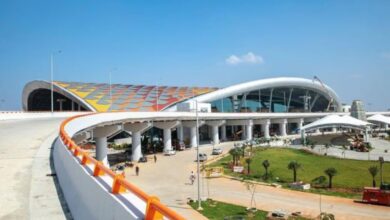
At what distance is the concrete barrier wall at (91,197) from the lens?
5975 mm

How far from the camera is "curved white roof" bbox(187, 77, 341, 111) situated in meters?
104

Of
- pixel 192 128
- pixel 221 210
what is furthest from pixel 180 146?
pixel 221 210

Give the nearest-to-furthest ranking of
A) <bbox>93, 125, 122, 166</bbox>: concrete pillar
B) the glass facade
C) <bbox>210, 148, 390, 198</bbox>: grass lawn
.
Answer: <bbox>210, 148, 390, 198</bbox>: grass lawn → <bbox>93, 125, 122, 166</bbox>: concrete pillar → the glass facade

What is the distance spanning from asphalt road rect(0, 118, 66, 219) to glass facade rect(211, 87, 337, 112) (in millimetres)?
87473

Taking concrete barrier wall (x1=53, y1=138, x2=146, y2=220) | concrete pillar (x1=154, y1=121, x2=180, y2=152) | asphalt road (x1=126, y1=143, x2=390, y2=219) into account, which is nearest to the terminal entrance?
concrete pillar (x1=154, y1=121, x2=180, y2=152)

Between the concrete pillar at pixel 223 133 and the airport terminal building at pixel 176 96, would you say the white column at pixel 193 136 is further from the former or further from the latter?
the concrete pillar at pixel 223 133

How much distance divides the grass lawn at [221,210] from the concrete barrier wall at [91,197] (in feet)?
57.1

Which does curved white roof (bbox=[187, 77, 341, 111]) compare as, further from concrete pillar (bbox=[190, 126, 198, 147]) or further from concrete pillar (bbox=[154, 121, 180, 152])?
concrete pillar (bbox=[154, 121, 180, 152])

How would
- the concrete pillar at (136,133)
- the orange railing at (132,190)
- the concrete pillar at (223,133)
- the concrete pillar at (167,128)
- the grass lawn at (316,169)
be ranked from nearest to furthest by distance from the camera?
1. the orange railing at (132,190)
2. the grass lawn at (316,169)
3. the concrete pillar at (136,133)
4. the concrete pillar at (167,128)
5. the concrete pillar at (223,133)

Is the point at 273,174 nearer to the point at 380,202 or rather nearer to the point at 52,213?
the point at 380,202

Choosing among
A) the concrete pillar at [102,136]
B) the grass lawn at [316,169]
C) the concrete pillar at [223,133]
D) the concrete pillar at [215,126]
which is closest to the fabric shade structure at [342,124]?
the grass lawn at [316,169]

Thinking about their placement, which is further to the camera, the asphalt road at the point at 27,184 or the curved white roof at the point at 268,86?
the curved white roof at the point at 268,86

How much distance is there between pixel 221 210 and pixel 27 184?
19.4 meters

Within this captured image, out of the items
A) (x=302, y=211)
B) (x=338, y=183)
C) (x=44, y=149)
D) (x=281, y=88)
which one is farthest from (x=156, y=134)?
(x=44, y=149)
